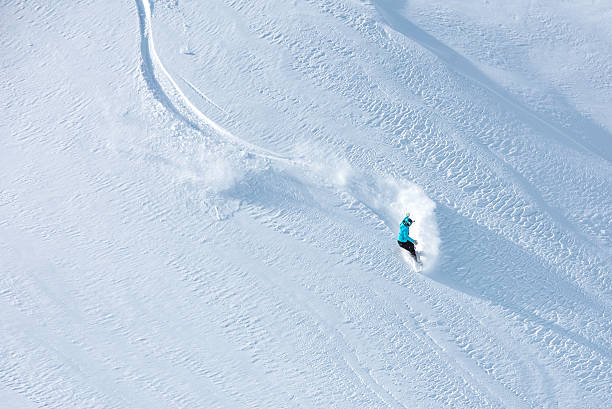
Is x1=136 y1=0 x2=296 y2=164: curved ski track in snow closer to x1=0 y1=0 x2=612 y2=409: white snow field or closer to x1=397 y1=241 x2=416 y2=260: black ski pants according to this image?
x1=0 y1=0 x2=612 y2=409: white snow field

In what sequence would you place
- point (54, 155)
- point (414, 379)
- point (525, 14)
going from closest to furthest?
point (414, 379), point (54, 155), point (525, 14)

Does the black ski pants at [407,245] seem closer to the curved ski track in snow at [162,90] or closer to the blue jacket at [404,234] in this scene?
the blue jacket at [404,234]

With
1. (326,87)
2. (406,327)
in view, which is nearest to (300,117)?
(326,87)

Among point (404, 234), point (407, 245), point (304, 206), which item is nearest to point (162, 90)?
point (304, 206)

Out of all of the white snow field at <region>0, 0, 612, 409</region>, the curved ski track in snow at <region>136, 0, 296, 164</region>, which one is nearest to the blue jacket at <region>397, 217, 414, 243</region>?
the white snow field at <region>0, 0, 612, 409</region>

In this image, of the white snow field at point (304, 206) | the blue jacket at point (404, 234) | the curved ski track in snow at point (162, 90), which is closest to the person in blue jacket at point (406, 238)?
the blue jacket at point (404, 234)

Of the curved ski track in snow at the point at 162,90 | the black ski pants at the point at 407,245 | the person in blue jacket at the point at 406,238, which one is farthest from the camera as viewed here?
the curved ski track in snow at the point at 162,90

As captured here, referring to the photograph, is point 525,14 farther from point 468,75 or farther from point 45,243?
point 45,243

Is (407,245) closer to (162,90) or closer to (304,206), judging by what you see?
(304,206)
